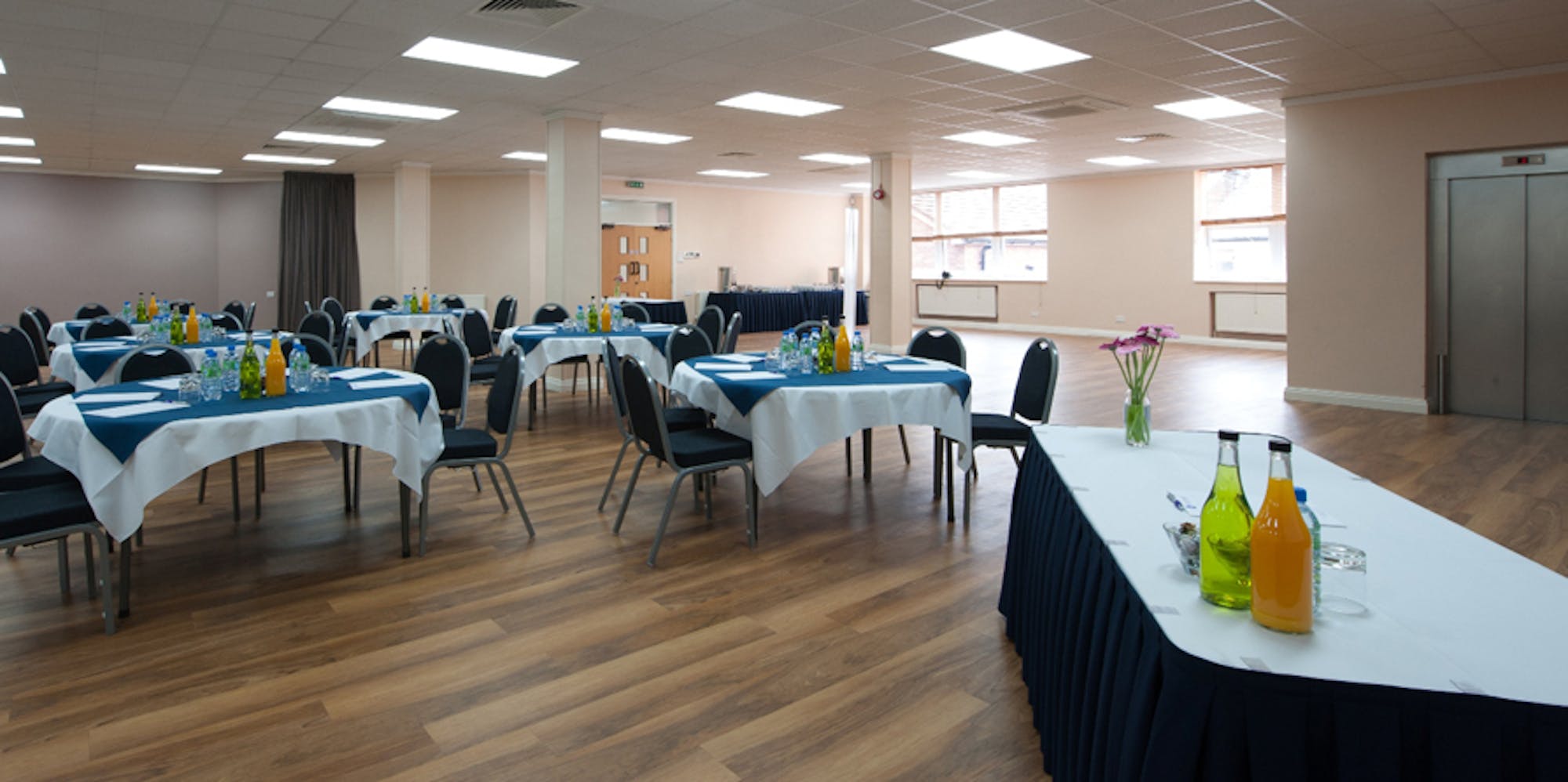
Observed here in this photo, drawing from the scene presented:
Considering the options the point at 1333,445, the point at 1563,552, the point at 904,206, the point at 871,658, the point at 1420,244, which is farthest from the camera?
the point at 904,206

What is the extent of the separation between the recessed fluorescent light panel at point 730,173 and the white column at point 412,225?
4.33 metres

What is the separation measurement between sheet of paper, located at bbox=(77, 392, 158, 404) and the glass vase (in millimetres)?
3825

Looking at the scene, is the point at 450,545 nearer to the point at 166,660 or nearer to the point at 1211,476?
the point at 166,660

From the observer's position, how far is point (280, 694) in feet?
9.36

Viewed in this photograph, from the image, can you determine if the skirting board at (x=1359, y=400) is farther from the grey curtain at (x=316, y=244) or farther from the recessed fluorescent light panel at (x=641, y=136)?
the grey curtain at (x=316, y=244)

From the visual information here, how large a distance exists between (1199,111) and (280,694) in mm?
9718

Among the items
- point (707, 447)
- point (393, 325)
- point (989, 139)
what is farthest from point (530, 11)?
point (989, 139)

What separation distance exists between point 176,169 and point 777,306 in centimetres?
989

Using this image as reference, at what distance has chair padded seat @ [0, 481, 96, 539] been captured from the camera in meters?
3.12

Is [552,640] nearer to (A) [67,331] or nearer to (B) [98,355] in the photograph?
(B) [98,355]

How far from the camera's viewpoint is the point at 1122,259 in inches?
620

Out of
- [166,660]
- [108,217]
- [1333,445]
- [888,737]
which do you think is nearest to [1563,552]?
[1333,445]

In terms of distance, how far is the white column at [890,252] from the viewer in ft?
42.5

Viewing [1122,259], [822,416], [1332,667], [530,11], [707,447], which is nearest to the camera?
[1332,667]
